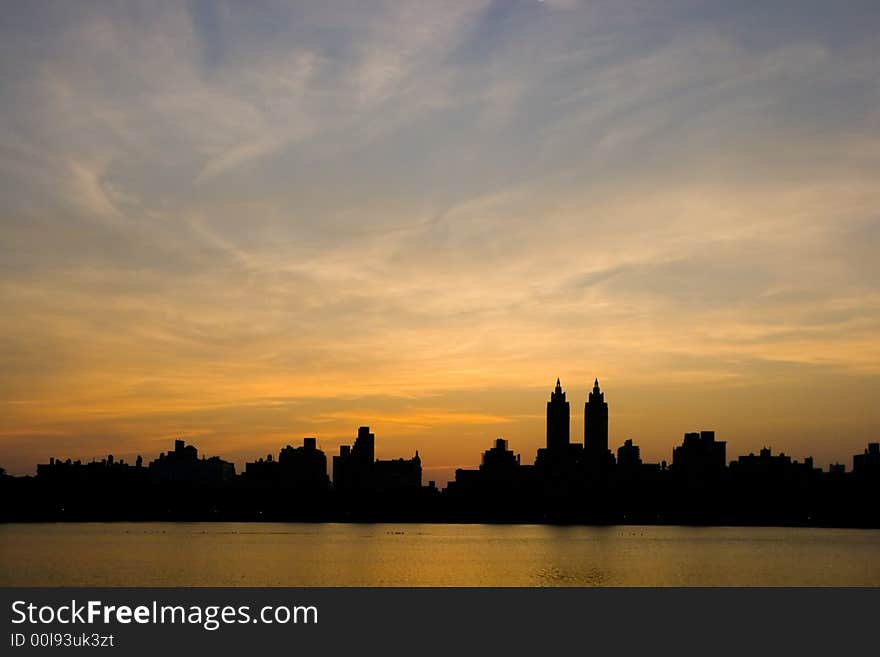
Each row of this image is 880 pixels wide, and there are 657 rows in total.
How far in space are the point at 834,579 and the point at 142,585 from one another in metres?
101

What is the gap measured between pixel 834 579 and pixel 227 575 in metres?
91.0

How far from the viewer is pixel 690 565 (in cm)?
18612

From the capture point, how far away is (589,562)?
631 feet
